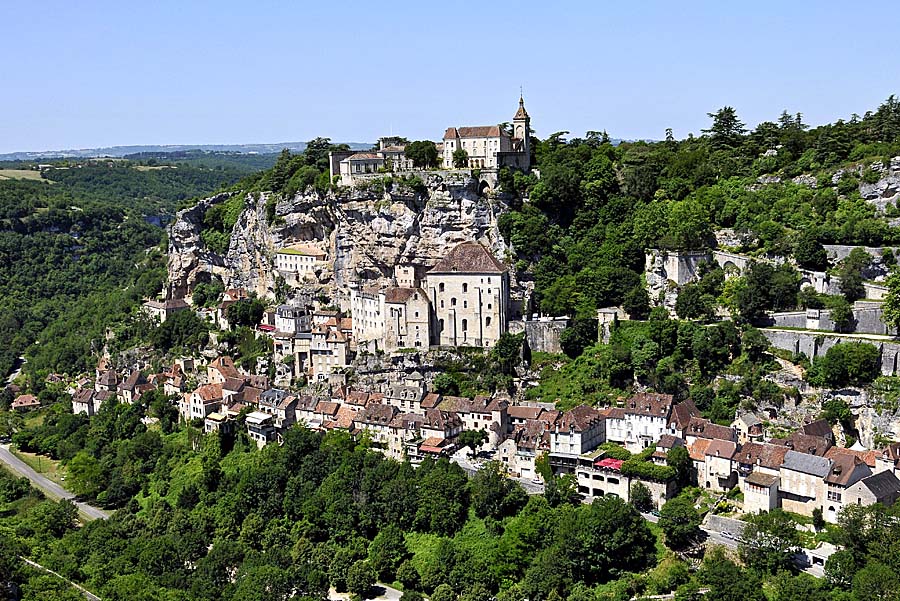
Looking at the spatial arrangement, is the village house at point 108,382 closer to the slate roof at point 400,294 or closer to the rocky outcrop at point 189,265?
the rocky outcrop at point 189,265

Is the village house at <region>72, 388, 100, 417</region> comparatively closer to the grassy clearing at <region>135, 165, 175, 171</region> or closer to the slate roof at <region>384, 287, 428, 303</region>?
the slate roof at <region>384, 287, 428, 303</region>

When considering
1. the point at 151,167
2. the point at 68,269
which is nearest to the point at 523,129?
the point at 68,269

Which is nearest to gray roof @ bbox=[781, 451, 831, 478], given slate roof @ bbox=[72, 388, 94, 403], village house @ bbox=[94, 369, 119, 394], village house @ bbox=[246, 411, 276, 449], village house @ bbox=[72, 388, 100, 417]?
village house @ bbox=[246, 411, 276, 449]

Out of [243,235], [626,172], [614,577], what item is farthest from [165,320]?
[614,577]

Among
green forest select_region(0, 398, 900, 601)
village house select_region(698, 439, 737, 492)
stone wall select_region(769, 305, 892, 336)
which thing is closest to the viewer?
green forest select_region(0, 398, 900, 601)

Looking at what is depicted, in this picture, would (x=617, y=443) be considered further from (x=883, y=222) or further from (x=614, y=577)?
(x=883, y=222)

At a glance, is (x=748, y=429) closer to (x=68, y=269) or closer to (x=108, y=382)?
(x=108, y=382)
